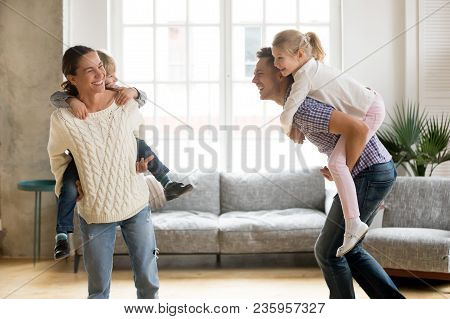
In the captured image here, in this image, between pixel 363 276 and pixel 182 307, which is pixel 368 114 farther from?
pixel 182 307

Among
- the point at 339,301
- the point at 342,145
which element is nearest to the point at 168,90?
the point at 342,145

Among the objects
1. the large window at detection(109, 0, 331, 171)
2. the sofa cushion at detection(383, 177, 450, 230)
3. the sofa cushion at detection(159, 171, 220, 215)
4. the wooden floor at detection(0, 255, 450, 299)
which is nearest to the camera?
the large window at detection(109, 0, 331, 171)

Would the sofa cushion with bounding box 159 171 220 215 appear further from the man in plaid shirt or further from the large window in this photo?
the man in plaid shirt

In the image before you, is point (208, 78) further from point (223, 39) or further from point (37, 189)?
point (37, 189)

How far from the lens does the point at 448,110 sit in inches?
109

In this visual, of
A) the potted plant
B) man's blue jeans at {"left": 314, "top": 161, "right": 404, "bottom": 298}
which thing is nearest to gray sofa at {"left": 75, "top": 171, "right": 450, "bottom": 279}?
the potted plant

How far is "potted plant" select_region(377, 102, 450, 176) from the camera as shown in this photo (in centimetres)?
255

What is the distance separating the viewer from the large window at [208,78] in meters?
1.85

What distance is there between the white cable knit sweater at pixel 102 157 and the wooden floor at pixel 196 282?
1.60ft

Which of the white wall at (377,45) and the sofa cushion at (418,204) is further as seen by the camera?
the sofa cushion at (418,204)

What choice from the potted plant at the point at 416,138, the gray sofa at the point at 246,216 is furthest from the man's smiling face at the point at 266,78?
the potted plant at the point at 416,138

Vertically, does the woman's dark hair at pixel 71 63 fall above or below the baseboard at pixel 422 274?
above

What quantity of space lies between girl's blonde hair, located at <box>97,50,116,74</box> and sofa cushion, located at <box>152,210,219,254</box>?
36.5 inches

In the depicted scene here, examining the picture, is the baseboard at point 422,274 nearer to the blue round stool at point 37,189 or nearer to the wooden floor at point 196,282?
the wooden floor at point 196,282
